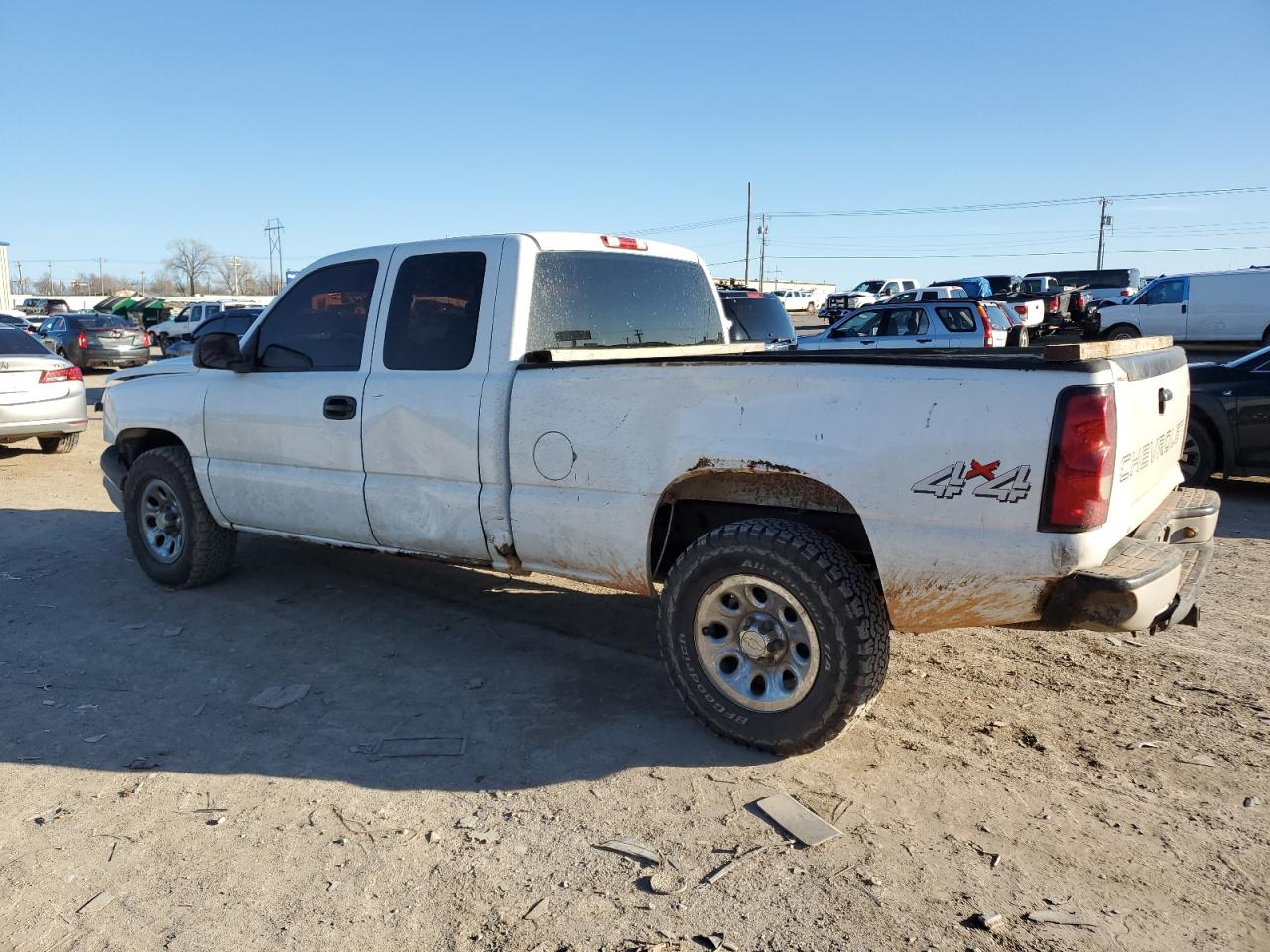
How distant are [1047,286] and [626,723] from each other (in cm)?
4286

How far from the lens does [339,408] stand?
15.7 ft

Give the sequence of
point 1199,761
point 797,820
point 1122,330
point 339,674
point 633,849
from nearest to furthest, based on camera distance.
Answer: point 633,849 < point 797,820 < point 1199,761 < point 339,674 < point 1122,330

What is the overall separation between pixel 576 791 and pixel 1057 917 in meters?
1.60

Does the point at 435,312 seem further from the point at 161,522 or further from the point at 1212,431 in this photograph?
the point at 1212,431

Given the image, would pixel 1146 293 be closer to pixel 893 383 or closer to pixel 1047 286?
pixel 1047 286

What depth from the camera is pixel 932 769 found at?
351 centimetres

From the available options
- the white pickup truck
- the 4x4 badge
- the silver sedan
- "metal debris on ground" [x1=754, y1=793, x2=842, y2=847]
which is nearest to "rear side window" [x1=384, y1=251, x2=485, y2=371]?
the white pickup truck

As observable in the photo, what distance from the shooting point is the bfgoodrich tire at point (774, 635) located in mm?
3387

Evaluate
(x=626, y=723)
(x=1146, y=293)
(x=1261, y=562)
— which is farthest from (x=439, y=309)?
(x=1146, y=293)

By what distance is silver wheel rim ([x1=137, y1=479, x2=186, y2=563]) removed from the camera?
Answer: 577 cm

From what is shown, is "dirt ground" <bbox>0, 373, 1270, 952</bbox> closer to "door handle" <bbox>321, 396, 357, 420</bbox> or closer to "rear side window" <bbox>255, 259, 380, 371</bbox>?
"door handle" <bbox>321, 396, 357, 420</bbox>

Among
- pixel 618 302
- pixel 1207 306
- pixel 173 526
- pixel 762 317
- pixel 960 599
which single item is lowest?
pixel 173 526

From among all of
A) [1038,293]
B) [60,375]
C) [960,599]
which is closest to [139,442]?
[960,599]

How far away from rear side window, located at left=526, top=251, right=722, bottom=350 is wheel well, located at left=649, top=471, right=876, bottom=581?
3.40 feet
